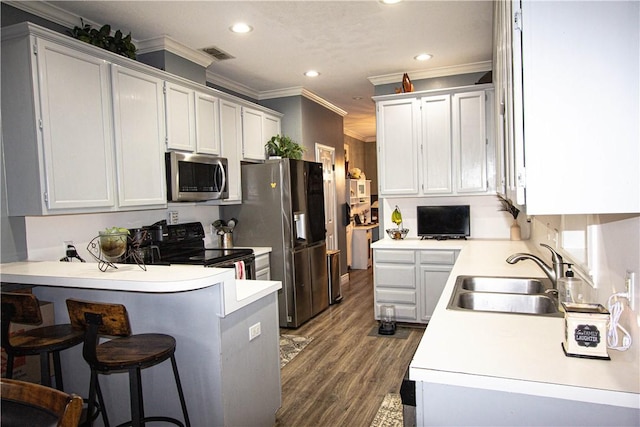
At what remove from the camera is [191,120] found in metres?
3.65

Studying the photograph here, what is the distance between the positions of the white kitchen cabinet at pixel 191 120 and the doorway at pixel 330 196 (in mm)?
2267

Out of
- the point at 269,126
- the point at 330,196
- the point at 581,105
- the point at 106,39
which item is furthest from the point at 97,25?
the point at 330,196

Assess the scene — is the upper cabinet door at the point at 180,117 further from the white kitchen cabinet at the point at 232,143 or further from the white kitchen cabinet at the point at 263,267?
the white kitchen cabinet at the point at 263,267

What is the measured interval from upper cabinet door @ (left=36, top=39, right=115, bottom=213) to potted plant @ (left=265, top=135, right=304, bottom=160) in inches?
82.6

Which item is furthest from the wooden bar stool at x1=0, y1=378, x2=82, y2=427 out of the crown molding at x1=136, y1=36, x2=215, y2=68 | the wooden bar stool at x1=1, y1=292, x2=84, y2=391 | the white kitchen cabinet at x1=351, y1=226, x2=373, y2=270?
the white kitchen cabinet at x1=351, y1=226, x2=373, y2=270

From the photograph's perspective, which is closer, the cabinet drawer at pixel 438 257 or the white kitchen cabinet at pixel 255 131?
the cabinet drawer at pixel 438 257

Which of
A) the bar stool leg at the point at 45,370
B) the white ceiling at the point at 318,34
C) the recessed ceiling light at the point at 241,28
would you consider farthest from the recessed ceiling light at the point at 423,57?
the bar stool leg at the point at 45,370

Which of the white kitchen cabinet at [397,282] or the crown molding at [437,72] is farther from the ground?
the crown molding at [437,72]

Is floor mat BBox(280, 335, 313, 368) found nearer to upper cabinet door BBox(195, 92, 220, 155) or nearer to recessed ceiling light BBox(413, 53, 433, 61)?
upper cabinet door BBox(195, 92, 220, 155)

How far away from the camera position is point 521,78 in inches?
43.4

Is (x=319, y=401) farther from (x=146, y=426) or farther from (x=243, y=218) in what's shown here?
(x=243, y=218)

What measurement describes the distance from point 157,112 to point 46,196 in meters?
1.14

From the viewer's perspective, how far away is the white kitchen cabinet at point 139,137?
9.75 ft

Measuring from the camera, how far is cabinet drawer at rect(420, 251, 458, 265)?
13.2 ft
